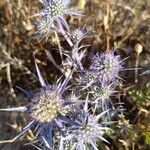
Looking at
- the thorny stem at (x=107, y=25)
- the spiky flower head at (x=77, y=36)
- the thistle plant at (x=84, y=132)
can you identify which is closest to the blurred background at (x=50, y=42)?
the thorny stem at (x=107, y=25)

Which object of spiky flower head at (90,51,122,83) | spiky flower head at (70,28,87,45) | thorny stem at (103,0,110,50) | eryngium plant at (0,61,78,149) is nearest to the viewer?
eryngium plant at (0,61,78,149)

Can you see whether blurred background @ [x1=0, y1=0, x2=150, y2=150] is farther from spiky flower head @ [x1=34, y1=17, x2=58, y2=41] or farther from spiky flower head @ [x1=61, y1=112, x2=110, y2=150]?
spiky flower head @ [x1=61, y1=112, x2=110, y2=150]

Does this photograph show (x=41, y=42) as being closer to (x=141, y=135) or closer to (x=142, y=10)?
(x=142, y=10)

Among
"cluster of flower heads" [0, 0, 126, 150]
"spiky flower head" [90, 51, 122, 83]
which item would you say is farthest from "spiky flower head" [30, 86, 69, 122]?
"spiky flower head" [90, 51, 122, 83]

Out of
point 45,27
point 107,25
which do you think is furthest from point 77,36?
point 107,25

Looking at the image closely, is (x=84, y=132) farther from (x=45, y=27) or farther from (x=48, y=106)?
(x=45, y=27)

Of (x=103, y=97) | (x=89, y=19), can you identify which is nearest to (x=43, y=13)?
(x=103, y=97)

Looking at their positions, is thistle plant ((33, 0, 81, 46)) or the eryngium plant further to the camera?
thistle plant ((33, 0, 81, 46))
